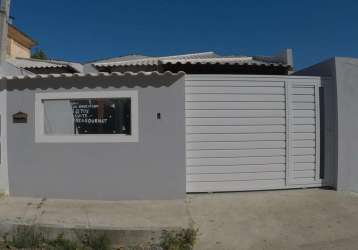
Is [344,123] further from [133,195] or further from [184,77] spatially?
[133,195]

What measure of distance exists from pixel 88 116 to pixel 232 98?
10.1ft

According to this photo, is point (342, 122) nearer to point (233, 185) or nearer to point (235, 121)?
point (235, 121)

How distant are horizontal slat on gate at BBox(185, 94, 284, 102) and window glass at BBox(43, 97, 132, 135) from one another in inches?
55.5

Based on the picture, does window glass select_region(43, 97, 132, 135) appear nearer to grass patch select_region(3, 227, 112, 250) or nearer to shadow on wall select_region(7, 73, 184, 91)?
shadow on wall select_region(7, 73, 184, 91)

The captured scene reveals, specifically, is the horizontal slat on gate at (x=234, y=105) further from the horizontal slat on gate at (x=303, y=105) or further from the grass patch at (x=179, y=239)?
the grass patch at (x=179, y=239)

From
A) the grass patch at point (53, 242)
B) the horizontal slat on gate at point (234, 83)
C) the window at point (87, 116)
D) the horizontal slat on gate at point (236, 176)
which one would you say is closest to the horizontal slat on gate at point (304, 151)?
the horizontal slat on gate at point (236, 176)

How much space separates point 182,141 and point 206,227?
2001mm

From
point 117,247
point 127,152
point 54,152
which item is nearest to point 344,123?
point 127,152

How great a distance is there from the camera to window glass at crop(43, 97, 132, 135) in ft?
23.8

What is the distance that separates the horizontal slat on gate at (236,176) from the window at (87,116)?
1577 mm

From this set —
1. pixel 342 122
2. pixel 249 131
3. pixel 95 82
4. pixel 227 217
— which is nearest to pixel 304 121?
pixel 342 122

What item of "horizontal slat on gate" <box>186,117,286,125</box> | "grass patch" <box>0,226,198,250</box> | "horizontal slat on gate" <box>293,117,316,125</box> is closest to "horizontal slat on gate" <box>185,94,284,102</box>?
"horizontal slat on gate" <box>186,117,286,125</box>

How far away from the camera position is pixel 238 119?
25.2 ft

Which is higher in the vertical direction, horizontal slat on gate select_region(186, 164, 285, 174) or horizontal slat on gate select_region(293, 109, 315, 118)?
horizontal slat on gate select_region(293, 109, 315, 118)
